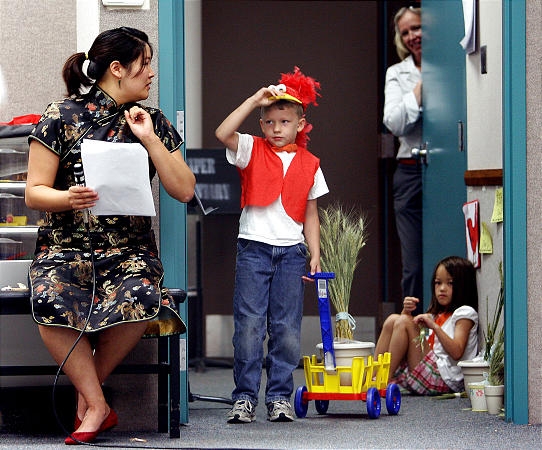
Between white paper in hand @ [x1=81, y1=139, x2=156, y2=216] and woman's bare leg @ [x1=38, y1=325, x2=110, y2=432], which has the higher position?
white paper in hand @ [x1=81, y1=139, x2=156, y2=216]

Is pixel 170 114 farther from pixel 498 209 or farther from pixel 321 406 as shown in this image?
pixel 498 209

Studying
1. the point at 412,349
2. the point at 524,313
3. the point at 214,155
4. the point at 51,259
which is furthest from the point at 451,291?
the point at 51,259

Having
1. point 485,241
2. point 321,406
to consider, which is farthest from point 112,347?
point 485,241

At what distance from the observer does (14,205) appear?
3191mm

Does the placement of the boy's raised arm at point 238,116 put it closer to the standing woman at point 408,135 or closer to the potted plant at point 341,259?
the potted plant at point 341,259

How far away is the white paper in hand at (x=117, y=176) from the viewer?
2852 mm

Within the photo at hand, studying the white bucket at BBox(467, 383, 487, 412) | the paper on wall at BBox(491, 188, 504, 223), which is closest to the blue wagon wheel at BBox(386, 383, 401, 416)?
the white bucket at BBox(467, 383, 487, 412)

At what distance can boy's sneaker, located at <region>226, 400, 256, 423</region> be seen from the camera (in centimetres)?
Answer: 342

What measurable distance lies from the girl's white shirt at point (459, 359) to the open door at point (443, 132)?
413 mm

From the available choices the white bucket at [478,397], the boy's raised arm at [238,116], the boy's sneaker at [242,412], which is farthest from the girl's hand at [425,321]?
the boy's raised arm at [238,116]

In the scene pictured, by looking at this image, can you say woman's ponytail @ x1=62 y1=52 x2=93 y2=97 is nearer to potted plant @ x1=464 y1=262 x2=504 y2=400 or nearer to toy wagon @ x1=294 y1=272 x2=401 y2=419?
toy wagon @ x1=294 y1=272 x2=401 y2=419

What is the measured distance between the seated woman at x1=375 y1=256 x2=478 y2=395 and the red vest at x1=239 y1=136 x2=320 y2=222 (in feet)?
2.82

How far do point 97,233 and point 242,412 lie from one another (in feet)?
2.61

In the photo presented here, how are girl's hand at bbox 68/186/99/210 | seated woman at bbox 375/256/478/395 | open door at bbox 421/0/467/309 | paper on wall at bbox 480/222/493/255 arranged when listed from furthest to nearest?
open door at bbox 421/0/467/309 → seated woman at bbox 375/256/478/395 → paper on wall at bbox 480/222/493/255 → girl's hand at bbox 68/186/99/210
